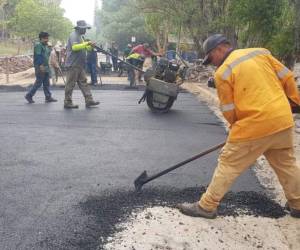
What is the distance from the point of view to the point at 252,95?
359 centimetres

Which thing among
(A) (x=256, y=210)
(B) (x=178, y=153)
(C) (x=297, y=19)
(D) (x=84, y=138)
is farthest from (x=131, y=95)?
(A) (x=256, y=210)

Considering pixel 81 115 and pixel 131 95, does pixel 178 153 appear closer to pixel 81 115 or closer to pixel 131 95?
pixel 81 115

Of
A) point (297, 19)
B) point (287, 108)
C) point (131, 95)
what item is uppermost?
point (297, 19)

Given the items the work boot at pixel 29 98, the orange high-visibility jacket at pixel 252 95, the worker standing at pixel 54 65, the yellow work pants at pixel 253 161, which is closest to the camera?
the orange high-visibility jacket at pixel 252 95

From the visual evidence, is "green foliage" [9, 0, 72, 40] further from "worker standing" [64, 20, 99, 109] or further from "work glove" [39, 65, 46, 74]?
"worker standing" [64, 20, 99, 109]

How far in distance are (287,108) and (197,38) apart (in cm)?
1752

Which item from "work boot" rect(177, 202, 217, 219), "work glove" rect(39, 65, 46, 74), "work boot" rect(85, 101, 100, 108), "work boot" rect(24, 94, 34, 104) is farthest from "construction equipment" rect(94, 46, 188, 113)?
"work boot" rect(177, 202, 217, 219)

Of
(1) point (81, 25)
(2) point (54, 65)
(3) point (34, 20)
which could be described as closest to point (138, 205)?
(1) point (81, 25)

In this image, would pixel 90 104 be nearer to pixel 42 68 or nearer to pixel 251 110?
pixel 42 68

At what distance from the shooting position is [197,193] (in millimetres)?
4676

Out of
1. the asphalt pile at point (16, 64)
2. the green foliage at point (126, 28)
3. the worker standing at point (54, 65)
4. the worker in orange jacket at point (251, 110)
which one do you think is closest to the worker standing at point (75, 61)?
the worker in orange jacket at point (251, 110)

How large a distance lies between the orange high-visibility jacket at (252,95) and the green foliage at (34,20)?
3032cm

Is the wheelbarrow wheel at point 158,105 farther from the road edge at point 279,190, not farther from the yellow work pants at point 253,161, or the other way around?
the yellow work pants at point 253,161

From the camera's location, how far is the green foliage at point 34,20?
32125 millimetres
